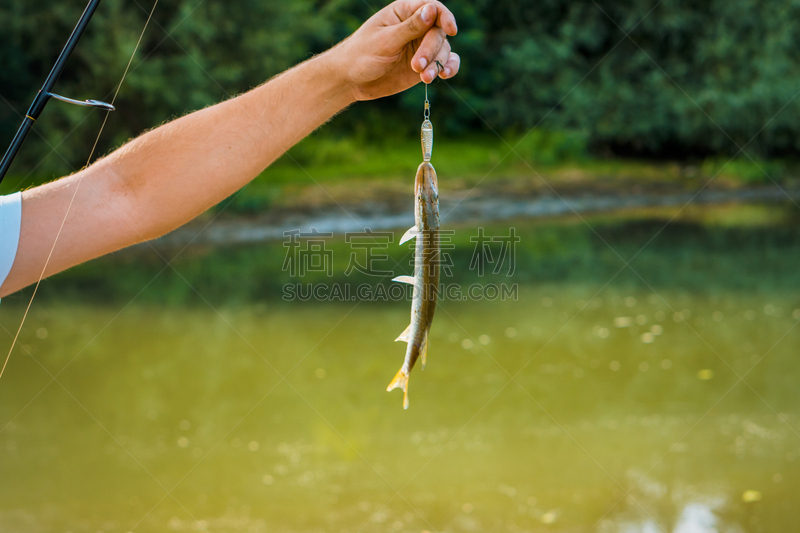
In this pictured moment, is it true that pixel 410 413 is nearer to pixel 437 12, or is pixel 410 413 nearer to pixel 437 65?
pixel 437 65

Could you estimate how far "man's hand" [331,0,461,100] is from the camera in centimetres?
202

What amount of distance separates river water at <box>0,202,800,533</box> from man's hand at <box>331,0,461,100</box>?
3.17 metres

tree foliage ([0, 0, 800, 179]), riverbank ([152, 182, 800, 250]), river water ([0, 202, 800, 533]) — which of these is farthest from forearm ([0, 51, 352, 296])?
tree foliage ([0, 0, 800, 179])

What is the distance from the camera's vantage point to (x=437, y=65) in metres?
2.16

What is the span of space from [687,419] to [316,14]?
702 inches

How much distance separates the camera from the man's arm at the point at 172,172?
184cm

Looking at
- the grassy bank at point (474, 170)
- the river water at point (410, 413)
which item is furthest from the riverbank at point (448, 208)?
the river water at point (410, 413)

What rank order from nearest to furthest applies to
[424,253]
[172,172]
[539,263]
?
[172,172] < [424,253] < [539,263]

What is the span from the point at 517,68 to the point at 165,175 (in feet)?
74.7

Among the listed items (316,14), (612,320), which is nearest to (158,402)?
(612,320)

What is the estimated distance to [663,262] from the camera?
11.8m

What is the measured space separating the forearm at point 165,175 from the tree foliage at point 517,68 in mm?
14464

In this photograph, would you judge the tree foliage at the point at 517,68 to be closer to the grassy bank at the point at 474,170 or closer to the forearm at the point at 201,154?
the grassy bank at the point at 474,170

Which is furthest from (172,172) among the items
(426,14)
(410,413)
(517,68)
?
(517,68)
